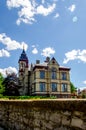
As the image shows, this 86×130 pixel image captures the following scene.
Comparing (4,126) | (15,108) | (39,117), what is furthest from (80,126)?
(4,126)

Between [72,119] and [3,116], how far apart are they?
530cm

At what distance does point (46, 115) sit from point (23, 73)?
62.3 m

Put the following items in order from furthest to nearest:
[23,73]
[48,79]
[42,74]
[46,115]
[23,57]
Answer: [23,57] → [23,73] → [48,79] → [42,74] → [46,115]

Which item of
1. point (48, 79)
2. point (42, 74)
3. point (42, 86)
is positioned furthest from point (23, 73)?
point (42, 86)

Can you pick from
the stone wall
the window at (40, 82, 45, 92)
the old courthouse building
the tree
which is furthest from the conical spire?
the stone wall

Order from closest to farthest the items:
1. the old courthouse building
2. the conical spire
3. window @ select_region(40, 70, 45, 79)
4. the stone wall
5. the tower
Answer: the stone wall < the old courthouse building < window @ select_region(40, 70, 45, 79) < the tower < the conical spire

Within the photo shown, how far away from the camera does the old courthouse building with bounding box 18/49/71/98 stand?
56062mm

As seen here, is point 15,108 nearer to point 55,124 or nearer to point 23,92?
point 55,124

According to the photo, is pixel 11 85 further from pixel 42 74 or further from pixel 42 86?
pixel 42 74

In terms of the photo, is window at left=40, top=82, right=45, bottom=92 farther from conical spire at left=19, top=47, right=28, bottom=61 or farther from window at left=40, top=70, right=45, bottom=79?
conical spire at left=19, top=47, right=28, bottom=61

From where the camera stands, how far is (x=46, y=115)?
16.5 feet

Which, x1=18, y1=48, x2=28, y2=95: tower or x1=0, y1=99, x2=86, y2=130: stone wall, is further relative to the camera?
x1=18, y1=48, x2=28, y2=95: tower

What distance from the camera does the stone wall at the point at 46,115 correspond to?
3.83m

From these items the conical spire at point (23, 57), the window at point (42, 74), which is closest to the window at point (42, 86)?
the window at point (42, 74)
